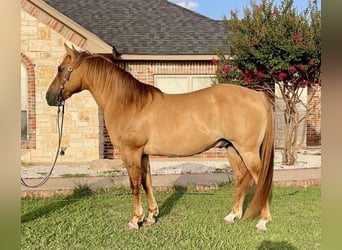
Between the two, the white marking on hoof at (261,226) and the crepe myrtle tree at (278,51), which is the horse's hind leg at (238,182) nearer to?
the white marking on hoof at (261,226)

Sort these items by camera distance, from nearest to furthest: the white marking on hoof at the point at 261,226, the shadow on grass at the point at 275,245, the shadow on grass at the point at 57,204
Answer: the shadow on grass at the point at 275,245 → the white marking on hoof at the point at 261,226 → the shadow on grass at the point at 57,204

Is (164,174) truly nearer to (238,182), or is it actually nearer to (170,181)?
(170,181)

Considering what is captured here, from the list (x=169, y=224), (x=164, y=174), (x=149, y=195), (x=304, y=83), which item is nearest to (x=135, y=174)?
(x=149, y=195)

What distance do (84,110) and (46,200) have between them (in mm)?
4251

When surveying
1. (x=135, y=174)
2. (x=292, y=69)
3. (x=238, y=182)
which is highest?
(x=292, y=69)

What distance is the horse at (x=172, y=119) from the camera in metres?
4.12

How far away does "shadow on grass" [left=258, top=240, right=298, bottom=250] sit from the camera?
11.4 feet

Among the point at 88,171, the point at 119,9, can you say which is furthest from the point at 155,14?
the point at 88,171

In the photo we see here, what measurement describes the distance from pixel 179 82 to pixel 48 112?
11.4 ft

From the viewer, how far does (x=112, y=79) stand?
4.20 metres

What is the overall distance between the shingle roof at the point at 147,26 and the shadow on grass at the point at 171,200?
4.87m

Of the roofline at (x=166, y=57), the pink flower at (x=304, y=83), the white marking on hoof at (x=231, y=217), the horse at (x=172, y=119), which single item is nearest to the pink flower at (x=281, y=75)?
the pink flower at (x=304, y=83)

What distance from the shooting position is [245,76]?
8.75 m

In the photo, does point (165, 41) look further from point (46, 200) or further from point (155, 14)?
point (46, 200)
